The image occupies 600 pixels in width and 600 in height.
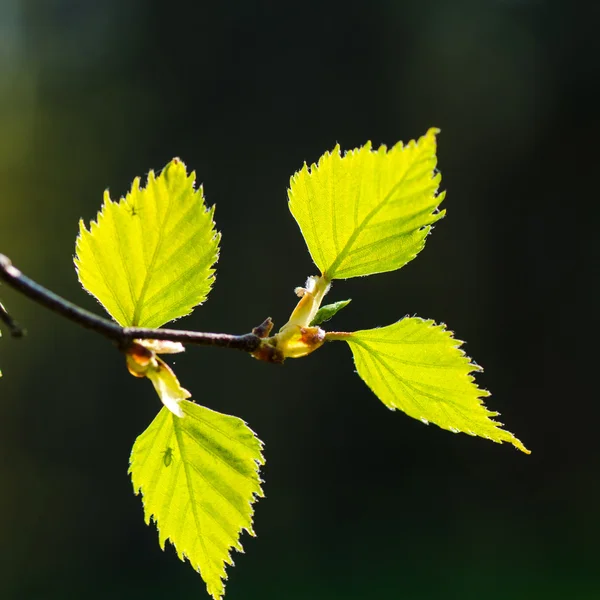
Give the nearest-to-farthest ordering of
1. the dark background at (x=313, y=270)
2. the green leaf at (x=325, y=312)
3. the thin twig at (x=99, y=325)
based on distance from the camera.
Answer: the thin twig at (x=99, y=325) < the green leaf at (x=325, y=312) < the dark background at (x=313, y=270)

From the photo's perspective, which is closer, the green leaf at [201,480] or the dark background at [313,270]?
the green leaf at [201,480]

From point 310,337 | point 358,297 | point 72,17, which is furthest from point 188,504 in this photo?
point 72,17

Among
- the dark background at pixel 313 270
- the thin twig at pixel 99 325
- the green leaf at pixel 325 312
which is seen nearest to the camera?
the thin twig at pixel 99 325

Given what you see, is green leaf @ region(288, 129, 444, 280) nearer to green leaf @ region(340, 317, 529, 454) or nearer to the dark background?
green leaf @ region(340, 317, 529, 454)

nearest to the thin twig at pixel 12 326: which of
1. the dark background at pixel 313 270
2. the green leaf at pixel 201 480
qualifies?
the green leaf at pixel 201 480

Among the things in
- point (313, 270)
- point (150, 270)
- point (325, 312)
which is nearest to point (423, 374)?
point (325, 312)

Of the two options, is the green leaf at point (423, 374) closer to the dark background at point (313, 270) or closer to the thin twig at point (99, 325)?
the thin twig at point (99, 325)

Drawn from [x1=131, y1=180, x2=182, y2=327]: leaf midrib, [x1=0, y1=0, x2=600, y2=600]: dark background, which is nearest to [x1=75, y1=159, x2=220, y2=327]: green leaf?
[x1=131, y1=180, x2=182, y2=327]: leaf midrib
